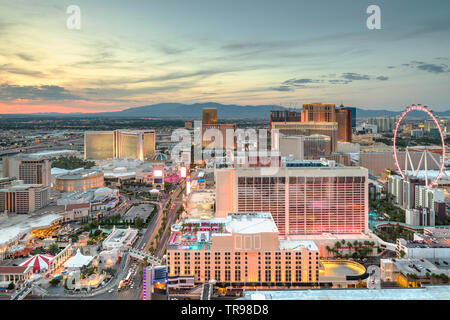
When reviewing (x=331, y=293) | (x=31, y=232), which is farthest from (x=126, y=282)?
(x=331, y=293)

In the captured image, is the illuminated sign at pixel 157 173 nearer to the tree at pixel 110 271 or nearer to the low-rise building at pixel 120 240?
the low-rise building at pixel 120 240

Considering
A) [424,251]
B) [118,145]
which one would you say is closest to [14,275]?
[424,251]

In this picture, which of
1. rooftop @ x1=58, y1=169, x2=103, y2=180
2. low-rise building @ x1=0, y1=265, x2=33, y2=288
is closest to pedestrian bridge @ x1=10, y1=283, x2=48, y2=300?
low-rise building @ x1=0, y1=265, x2=33, y2=288

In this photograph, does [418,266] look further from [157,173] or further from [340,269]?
[157,173]

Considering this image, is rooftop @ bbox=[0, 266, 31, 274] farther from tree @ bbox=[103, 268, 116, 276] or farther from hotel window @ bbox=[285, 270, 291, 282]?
hotel window @ bbox=[285, 270, 291, 282]

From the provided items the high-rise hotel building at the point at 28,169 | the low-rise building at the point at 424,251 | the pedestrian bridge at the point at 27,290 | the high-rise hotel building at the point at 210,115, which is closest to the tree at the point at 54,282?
the pedestrian bridge at the point at 27,290
